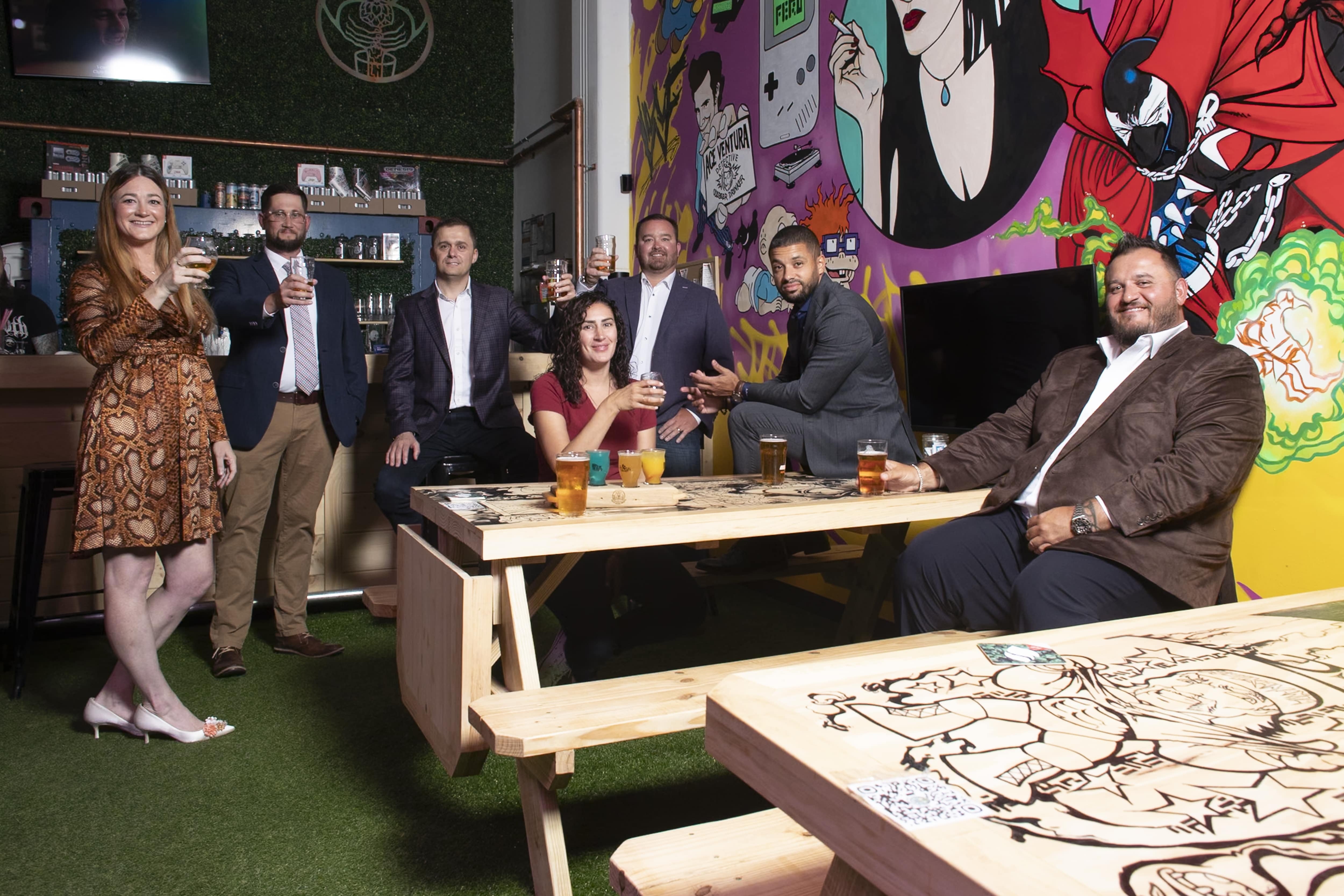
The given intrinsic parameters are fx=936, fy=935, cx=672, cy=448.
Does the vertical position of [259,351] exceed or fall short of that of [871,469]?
it exceeds it

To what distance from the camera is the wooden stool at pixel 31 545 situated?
119 inches

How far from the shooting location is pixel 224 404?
3.34 meters

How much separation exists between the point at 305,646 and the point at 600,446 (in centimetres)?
153

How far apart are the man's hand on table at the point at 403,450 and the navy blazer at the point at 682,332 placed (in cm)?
97

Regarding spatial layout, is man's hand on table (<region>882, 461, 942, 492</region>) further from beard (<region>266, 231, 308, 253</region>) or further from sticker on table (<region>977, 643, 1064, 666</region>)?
beard (<region>266, 231, 308, 253</region>)

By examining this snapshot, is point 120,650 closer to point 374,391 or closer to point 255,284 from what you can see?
point 255,284

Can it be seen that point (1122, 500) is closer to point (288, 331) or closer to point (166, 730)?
point (166, 730)

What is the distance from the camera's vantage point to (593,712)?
1684mm

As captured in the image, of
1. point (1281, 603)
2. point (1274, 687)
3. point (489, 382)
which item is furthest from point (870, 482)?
point (489, 382)

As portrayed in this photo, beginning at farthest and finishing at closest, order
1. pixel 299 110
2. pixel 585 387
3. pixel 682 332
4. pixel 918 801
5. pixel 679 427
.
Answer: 1. pixel 299 110
2. pixel 682 332
3. pixel 679 427
4. pixel 585 387
5. pixel 918 801

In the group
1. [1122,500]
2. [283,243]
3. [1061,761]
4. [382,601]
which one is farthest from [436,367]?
[1061,761]

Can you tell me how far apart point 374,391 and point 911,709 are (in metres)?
3.57

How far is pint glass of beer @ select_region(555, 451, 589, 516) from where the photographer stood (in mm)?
2023

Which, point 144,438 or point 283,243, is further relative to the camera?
point 283,243
